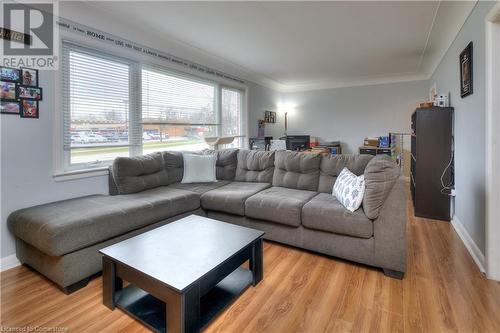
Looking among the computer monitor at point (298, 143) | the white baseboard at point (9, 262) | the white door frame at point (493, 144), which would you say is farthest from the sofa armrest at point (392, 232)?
the computer monitor at point (298, 143)

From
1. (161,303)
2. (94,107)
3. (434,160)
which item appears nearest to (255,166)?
(94,107)

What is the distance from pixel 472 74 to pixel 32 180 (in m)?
4.10

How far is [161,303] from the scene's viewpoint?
5.61 ft

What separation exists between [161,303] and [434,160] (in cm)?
348

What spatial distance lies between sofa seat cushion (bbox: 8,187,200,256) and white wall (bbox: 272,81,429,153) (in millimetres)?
4377

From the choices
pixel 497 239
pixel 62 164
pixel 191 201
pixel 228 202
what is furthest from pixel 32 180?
Result: pixel 497 239

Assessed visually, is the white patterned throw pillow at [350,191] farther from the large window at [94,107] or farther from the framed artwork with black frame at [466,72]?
the large window at [94,107]

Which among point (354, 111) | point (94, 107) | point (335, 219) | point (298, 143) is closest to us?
point (335, 219)

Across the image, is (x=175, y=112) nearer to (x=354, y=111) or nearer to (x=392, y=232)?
(x=392, y=232)

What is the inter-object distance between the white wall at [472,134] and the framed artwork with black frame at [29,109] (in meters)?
3.77

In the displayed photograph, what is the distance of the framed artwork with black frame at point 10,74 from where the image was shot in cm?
215

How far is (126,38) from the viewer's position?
10.3 ft

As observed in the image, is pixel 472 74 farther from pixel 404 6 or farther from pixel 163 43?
pixel 163 43

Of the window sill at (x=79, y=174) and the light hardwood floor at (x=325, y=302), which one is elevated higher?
the window sill at (x=79, y=174)
